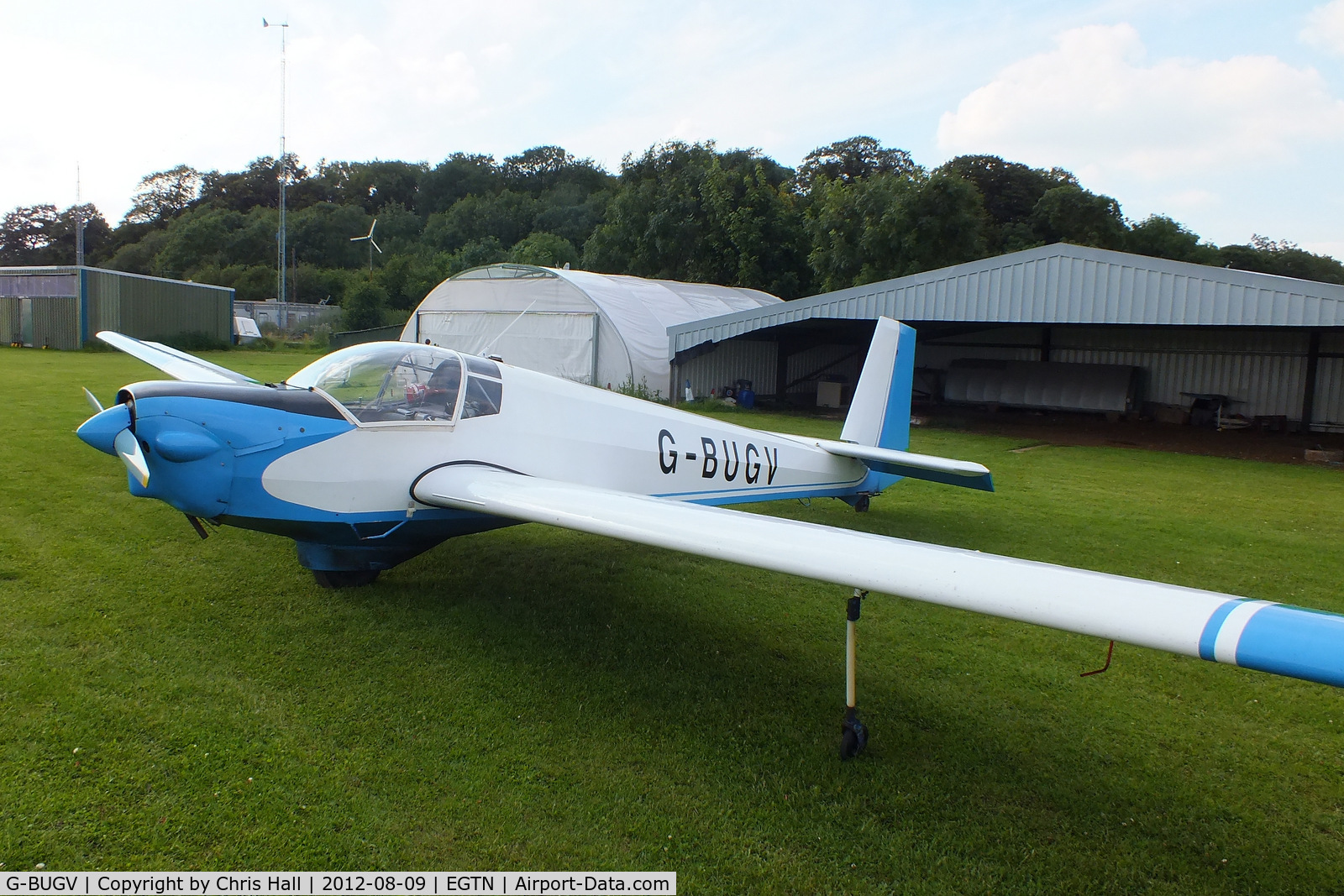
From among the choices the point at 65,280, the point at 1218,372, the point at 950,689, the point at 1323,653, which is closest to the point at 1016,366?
the point at 1218,372

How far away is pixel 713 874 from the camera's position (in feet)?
9.87

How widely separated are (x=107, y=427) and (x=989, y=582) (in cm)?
445

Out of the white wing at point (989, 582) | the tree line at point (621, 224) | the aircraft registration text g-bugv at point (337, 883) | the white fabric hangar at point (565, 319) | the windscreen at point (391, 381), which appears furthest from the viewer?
the tree line at point (621, 224)

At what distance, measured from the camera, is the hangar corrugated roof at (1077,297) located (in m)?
13.4

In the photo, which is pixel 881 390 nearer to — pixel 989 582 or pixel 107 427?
pixel 989 582

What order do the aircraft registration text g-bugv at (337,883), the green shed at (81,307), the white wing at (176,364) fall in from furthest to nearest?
1. the green shed at (81,307)
2. the white wing at (176,364)
3. the aircraft registration text g-bugv at (337,883)

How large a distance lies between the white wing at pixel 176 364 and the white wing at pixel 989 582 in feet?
15.9

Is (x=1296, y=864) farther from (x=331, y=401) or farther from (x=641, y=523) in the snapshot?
(x=331, y=401)

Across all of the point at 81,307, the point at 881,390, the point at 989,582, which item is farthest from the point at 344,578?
the point at 81,307

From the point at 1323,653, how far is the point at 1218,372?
2434 centimetres

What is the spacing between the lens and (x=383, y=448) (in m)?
4.98

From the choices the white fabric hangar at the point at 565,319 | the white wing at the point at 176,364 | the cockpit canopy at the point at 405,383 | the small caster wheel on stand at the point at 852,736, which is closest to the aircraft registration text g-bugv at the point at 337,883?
the small caster wheel on stand at the point at 852,736

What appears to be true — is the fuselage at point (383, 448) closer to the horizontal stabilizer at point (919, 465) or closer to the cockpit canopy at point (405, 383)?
the cockpit canopy at point (405, 383)

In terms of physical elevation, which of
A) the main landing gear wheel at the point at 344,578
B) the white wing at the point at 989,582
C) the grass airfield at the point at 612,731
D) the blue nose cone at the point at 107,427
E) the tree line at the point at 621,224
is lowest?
the grass airfield at the point at 612,731
